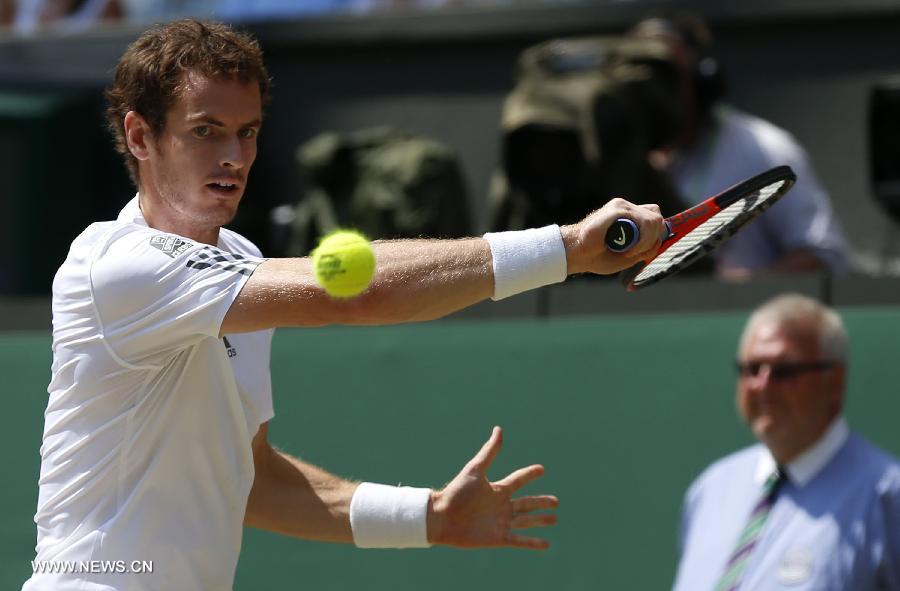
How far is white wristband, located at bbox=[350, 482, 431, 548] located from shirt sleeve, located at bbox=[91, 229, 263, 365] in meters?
0.64

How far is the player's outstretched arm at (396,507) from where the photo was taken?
117 inches

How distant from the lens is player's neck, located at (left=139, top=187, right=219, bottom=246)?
9.25 feet

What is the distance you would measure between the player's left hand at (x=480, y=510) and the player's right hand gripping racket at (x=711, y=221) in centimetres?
45

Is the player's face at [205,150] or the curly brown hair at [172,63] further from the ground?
the curly brown hair at [172,63]

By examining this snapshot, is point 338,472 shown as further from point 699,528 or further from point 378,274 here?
point 378,274

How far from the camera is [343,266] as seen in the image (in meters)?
2.48

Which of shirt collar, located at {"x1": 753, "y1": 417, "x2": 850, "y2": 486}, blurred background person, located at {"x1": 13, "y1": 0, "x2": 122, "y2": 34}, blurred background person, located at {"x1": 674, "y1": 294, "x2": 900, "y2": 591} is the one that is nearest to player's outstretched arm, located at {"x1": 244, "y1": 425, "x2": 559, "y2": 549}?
blurred background person, located at {"x1": 674, "y1": 294, "x2": 900, "y2": 591}

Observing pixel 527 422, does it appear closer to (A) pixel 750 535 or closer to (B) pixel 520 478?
(A) pixel 750 535

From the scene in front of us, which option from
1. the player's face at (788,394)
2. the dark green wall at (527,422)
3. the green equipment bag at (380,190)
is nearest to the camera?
the player's face at (788,394)

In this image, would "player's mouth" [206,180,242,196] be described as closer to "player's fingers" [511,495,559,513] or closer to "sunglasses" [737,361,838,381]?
"player's fingers" [511,495,559,513]

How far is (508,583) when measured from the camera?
5.20 meters

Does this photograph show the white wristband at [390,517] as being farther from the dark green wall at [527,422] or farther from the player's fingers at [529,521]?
the dark green wall at [527,422]

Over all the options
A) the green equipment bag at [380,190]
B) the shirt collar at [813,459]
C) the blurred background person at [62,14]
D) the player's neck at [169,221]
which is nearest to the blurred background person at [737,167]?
the green equipment bag at [380,190]

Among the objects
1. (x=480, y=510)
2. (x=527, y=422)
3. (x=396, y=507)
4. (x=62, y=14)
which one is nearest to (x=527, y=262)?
(x=480, y=510)
